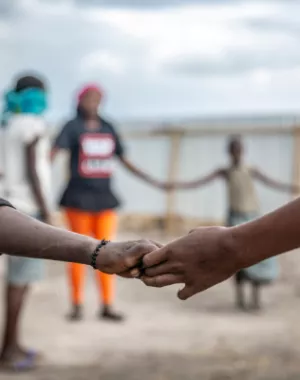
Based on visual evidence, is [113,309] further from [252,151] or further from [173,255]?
[252,151]

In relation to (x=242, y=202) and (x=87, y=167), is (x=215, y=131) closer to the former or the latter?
(x=242, y=202)

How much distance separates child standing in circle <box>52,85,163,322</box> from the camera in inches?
258

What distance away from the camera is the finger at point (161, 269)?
3.26m

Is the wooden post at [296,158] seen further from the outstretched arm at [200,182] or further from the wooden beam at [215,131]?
the outstretched arm at [200,182]

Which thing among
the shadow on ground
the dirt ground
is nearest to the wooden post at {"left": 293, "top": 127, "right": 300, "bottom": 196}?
the dirt ground

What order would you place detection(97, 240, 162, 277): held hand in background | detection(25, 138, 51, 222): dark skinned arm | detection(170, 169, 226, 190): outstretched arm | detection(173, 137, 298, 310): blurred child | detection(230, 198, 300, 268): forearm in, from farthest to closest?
detection(173, 137, 298, 310): blurred child
detection(170, 169, 226, 190): outstretched arm
detection(25, 138, 51, 222): dark skinned arm
detection(97, 240, 162, 277): held hand in background
detection(230, 198, 300, 268): forearm

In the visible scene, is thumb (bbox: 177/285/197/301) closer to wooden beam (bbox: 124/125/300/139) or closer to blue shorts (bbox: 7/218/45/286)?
blue shorts (bbox: 7/218/45/286)

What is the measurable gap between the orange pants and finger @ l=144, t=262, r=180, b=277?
3.22m

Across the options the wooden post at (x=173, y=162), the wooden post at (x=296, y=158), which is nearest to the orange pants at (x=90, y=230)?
the wooden post at (x=296, y=158)

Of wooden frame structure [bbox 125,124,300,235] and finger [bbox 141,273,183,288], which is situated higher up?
wooden frame structure [bbox 125,124,300,235]

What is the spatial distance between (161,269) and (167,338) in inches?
117

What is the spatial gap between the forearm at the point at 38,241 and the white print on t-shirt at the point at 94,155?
336 centimetres

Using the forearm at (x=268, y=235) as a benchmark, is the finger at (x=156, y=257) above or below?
below

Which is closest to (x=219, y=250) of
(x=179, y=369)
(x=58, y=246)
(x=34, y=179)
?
(x=58, y=246)
